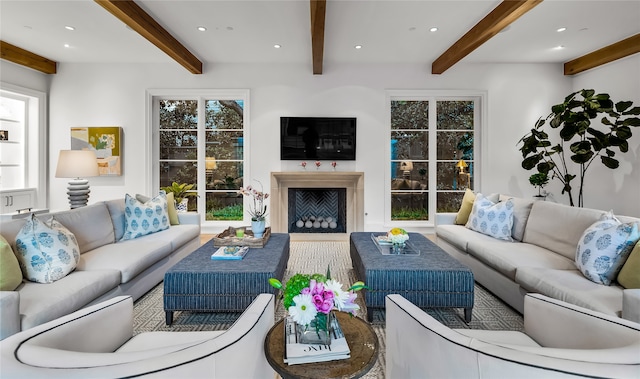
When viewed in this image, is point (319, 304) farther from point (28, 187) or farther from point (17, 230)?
point (28, 187)

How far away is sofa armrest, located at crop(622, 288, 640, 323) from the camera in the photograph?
1481 mm

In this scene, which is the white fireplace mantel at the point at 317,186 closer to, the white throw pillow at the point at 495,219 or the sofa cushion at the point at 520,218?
the white throw pillow at the point at 495,219

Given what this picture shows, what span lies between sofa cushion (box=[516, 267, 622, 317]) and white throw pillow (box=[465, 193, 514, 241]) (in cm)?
92

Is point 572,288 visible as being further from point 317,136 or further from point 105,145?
point 105,145

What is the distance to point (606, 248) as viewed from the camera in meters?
2.00

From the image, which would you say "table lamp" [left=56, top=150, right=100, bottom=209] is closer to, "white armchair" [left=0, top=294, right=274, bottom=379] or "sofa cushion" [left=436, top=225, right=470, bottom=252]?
"white armchair" [left=0, top=294, right=274, bottom=379]

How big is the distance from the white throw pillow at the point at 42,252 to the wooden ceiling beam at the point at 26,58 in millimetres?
4039

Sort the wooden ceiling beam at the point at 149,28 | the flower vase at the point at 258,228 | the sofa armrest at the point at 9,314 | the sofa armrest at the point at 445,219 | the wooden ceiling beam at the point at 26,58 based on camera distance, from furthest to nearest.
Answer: the wooden ceiling beam at the point at 26,58
the sofa armrest at the point at 445,219
the wooden ceiling beam at the point at 149,28
the flower vase at the point at 258,228
the sofa armrest at the point at 9,314

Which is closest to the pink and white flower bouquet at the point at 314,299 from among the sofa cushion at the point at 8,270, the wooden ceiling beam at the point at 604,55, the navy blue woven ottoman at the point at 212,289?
the navy blue woven ottoman at the point at 212,289

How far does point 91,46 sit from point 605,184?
7.88 meters

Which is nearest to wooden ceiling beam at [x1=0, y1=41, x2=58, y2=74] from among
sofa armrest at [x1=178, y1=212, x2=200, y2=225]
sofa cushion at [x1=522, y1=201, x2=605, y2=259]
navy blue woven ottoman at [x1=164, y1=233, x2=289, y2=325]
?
sofa armrest at [x1=178, y1=212, x2=200, y2=225]

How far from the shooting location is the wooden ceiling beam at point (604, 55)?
412cm

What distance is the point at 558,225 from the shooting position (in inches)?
107

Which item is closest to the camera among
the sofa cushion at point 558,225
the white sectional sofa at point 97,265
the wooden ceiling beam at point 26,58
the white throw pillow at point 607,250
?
the white sectional sofa at point 97,265
